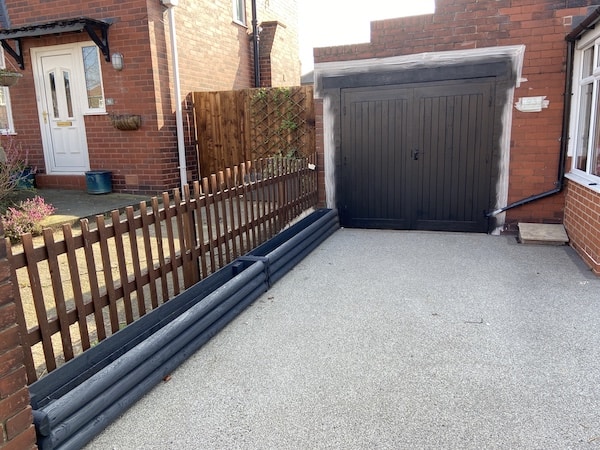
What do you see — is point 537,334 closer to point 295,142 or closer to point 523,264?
point 523,264

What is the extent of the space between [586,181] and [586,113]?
0.99 metres

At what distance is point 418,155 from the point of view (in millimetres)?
6637

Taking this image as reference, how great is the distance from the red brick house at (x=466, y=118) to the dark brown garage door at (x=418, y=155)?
14 mm

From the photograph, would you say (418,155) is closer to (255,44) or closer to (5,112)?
(255,44)

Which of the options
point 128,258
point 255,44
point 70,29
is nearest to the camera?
point 128,258

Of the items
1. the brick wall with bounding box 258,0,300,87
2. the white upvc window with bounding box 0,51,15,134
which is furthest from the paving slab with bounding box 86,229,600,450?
the brick wall with bounding box 258,0,300,87

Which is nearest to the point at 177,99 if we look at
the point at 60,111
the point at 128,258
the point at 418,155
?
the point at 60,111

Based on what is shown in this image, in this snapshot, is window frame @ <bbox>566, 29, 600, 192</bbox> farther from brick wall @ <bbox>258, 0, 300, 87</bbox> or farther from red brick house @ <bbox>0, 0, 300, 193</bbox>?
brick wall @ <bbox>258, 0, 300, 87</bbox>

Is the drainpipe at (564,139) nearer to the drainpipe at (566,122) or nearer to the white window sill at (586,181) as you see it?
the drainpipe at (566,122)

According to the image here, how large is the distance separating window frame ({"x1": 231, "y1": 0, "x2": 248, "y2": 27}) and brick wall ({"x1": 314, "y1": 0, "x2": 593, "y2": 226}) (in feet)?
18.0

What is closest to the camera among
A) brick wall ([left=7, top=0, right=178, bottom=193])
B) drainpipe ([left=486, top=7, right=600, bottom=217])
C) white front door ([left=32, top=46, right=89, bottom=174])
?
drainpipe ([left=486, top=7, right=600, bottom=217])

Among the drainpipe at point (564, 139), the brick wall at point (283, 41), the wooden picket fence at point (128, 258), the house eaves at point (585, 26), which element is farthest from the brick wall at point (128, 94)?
the house eaves at point (585, 26)

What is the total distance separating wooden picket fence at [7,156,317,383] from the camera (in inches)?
103

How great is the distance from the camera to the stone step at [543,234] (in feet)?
18.9
